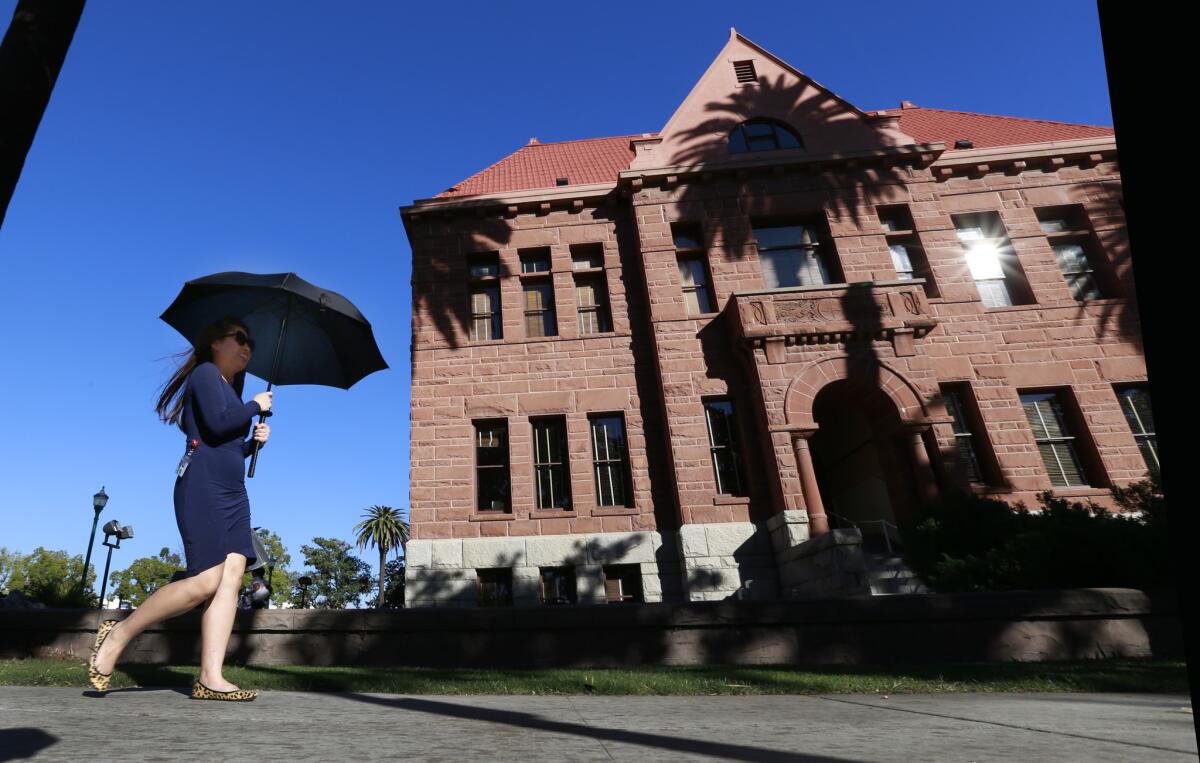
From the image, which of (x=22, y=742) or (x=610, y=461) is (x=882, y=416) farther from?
(x=22, y=742)

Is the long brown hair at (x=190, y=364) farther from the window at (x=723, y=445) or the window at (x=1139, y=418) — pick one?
the window at (x=1139, y=418)

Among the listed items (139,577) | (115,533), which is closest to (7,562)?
(139,577)

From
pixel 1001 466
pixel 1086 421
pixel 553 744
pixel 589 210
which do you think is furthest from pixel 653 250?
pixel 553 744

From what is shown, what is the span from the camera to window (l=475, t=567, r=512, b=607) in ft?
42.3

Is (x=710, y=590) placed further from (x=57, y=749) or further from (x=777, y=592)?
(x=57, y=749)

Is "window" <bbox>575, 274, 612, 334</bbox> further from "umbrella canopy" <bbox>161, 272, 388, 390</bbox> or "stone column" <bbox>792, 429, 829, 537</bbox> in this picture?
"umbrella canopy" <bbox>161, 272, 388, 390</bbox>

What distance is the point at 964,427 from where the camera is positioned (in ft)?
45.2

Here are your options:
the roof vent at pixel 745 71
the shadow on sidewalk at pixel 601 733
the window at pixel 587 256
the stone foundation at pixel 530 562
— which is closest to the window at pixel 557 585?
the stone foundation at pixel 530 562

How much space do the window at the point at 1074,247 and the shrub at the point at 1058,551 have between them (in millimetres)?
8611

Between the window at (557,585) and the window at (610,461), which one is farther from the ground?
the window at (610,461)

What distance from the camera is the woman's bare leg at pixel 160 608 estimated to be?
11.7 ft

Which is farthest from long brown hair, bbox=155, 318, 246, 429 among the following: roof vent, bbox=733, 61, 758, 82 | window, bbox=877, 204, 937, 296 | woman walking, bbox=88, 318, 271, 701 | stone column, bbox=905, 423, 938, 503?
roof vent, bbox=733, 61, 758, 82

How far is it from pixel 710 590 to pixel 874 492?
4.71 metres

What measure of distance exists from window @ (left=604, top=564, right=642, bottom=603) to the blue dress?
9.81 metres
